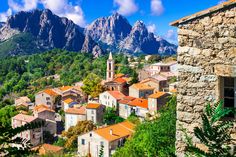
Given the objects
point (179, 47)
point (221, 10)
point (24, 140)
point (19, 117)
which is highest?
point (221, 10)

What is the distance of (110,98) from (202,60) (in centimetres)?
5665

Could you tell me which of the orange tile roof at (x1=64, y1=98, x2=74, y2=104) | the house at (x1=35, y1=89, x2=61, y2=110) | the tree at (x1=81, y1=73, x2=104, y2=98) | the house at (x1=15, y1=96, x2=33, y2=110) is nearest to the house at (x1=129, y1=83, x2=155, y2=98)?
the tree at (x1=81, y1=73, x2=104, y2=98)

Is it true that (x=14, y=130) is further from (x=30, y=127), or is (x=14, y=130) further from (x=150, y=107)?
(x=150, y=107)

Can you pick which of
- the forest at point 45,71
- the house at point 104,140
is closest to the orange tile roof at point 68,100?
the forest at point 45,71

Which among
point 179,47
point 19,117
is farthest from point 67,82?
point 179,47

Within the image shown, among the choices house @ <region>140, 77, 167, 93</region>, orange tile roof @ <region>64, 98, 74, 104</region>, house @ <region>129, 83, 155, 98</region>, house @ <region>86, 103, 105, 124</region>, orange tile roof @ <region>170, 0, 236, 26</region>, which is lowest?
house @ <region>86, 103, 105, 124</region>

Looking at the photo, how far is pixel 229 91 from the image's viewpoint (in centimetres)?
573

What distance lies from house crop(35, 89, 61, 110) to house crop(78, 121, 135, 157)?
2904 centimetres

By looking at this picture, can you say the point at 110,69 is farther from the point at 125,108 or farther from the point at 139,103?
the point at 139,103

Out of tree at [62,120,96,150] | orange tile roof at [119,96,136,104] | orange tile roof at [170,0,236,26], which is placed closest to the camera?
orange tile roof at [170,0,236,26]

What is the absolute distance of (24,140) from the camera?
131 inches

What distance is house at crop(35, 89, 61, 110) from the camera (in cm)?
7331

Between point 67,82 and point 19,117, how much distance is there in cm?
3786

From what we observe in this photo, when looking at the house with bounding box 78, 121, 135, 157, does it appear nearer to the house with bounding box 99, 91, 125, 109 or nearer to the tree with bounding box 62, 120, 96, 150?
the tree with bounding box 62, 120, 96, 150
